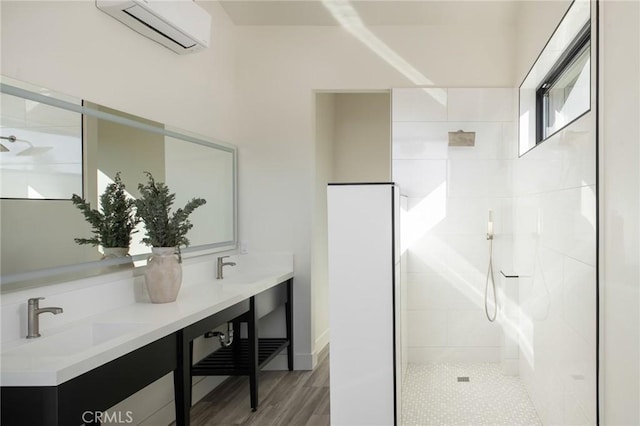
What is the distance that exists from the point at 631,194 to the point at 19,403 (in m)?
2.00

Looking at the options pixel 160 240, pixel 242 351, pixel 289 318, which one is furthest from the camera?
pixel 289 318

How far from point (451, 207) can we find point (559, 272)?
64.1 inches

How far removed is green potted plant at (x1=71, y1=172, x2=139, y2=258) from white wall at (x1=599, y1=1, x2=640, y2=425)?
6.86 feet

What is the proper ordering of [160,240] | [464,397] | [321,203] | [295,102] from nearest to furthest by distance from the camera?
[160,240]
[464,397]
[295,102]
[321,203]

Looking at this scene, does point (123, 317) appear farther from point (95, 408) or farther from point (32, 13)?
point (32, 13)

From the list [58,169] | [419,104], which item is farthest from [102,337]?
[419,104]

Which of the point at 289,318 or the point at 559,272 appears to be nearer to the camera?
the point at 559,272

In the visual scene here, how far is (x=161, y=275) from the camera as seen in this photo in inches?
99.6

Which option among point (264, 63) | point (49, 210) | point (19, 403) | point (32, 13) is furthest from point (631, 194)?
point (264, 63)

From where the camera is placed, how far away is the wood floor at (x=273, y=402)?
3.13 metres

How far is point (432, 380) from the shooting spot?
3799 mm

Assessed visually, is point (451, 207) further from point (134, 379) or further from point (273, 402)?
point (134, 379)

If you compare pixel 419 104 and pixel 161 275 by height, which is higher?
pixel 419 104

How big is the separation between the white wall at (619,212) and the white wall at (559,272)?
9 centimetres
